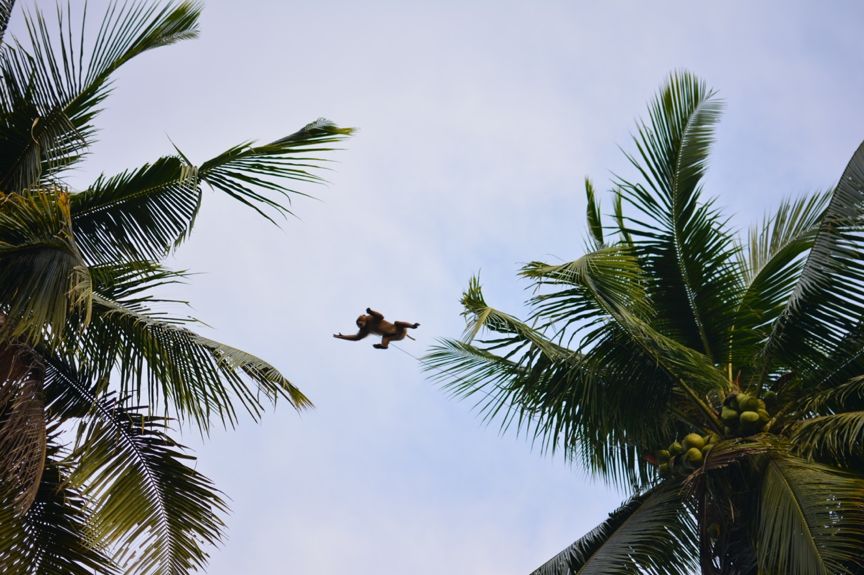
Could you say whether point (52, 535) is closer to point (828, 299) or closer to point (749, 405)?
point (749, 405)

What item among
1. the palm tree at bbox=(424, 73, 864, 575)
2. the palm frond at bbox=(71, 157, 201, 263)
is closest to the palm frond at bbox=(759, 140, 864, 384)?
the palm tree at bbox=(424, 73, 864, 575)

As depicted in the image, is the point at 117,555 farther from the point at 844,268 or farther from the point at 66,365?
the point at 844,268

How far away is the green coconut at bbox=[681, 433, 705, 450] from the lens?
9.32 metres

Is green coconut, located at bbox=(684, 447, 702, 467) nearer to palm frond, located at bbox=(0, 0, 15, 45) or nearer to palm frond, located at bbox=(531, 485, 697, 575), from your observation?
palm frond, located at bbox=(531, 485, 697, 575)

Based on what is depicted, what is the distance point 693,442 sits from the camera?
30.6 feet

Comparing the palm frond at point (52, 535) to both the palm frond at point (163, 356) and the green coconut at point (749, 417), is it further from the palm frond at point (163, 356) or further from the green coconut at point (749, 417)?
the green coconut at point (749, 417)

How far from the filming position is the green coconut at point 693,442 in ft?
30.6

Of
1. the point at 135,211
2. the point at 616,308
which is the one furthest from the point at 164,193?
the point at 616,308

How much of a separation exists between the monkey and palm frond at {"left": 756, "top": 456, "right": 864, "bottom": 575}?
322 centimetres

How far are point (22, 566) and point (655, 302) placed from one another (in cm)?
632

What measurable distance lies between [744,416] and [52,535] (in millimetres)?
5625

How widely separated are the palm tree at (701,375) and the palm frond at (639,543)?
0.02 meters

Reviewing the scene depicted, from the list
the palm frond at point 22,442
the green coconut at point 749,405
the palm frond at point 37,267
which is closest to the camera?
the palm frond at point 37,267

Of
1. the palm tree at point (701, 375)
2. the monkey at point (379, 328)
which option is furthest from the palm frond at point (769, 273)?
the monkey at point (379, 328)
